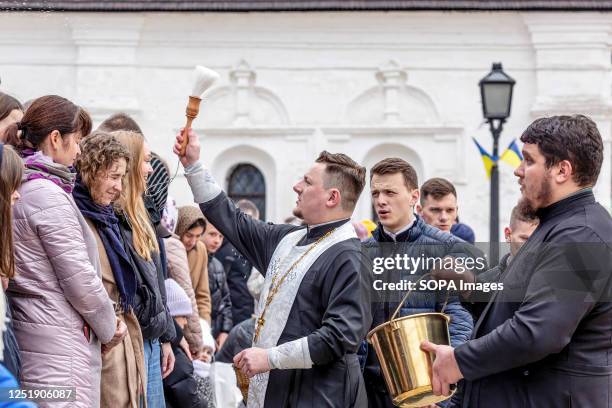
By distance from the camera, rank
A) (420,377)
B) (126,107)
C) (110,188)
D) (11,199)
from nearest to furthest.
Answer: (11,199) → (420,377) → (110,188) → (126,107)

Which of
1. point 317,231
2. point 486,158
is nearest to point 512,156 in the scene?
point 486,158

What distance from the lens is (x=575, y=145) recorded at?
4.30 metres

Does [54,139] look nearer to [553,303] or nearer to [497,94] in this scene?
[553,303]

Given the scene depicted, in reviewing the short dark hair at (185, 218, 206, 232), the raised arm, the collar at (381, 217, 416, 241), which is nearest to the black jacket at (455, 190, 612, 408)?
the raised arm

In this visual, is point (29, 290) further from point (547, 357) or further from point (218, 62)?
point (218, 62)

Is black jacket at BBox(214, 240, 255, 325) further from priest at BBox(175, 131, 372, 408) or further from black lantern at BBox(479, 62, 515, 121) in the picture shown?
priest at BBox(175, 131, 372, 408)

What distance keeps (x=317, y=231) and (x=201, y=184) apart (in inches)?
25.9

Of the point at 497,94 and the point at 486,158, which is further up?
the point at 497,94

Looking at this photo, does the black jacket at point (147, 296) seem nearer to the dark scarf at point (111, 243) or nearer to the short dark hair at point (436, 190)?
the dark scarf at point (111, 243)

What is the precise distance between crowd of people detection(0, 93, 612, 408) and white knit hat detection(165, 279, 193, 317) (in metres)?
0.23

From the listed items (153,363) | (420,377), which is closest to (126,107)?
(153,363)

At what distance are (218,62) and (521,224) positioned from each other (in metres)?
15.8

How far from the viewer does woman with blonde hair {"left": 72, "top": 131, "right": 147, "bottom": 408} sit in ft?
17.7

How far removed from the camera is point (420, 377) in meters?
4.65
